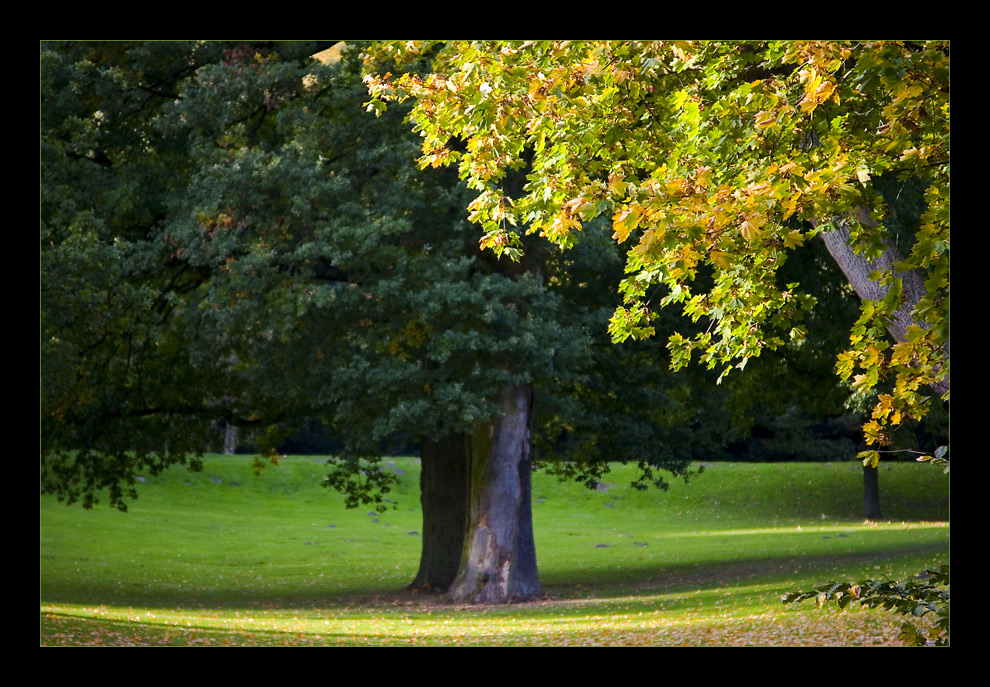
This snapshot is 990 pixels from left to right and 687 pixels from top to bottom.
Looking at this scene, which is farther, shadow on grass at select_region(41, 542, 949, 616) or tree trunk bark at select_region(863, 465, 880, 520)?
tree trunk bark at select_region(863, 465, 880, 520)

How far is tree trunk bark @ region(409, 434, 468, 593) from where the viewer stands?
19.1m

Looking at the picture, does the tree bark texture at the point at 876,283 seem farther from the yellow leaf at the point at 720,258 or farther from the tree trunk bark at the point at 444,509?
the tree trunk bark at the point at 444,509

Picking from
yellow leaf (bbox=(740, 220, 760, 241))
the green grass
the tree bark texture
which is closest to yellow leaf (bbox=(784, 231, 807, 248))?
yellow leaf (bbox=(740, 220, 760, 241))

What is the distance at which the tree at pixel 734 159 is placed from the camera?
245 inches

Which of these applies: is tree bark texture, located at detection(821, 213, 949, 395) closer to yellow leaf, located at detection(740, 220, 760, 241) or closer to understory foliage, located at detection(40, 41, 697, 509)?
yellow leaf, located at detection(740, 220, 760, 241)

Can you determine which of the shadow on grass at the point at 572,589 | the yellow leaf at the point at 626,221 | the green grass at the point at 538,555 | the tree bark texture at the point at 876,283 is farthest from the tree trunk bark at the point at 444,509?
the yellow leaf at the point at 626,221

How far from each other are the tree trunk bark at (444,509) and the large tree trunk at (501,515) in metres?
1.47

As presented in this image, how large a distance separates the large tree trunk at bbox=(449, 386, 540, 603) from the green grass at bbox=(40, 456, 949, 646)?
1.72 feet

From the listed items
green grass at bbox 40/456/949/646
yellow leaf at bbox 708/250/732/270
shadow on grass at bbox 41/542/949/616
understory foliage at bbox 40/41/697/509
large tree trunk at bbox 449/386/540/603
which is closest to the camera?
yellow leaf at bbox 708/250/732/270

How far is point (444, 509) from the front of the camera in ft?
63.0

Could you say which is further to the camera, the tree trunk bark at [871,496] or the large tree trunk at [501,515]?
the tree trunk bark at [871,496]
